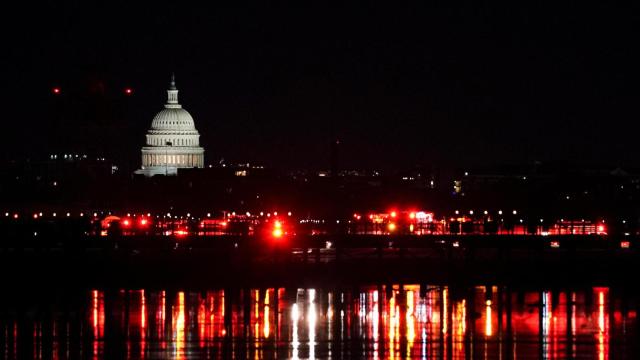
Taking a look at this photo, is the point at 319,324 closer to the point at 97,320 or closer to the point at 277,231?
the point at 97,320

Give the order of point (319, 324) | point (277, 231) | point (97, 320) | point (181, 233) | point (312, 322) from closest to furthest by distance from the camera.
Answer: point (319, 324) < point (312, 322) < point (97, 320) < point (277, 231) < point (181, 233)

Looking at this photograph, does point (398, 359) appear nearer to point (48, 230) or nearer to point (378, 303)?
point (378, 303)

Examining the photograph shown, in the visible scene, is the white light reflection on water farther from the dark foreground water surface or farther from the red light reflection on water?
the red light reflection on water

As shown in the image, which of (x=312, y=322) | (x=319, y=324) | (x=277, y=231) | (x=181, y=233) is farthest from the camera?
(x=181, y=233)

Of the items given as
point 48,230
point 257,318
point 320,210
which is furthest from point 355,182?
point 257,318

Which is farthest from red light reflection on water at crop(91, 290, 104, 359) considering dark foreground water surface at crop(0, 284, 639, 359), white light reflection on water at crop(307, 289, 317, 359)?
→ white light reflection on water at crop(307, 289, 317, 359)

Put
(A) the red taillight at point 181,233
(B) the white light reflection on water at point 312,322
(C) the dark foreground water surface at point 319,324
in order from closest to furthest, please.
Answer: (C) the dark foreground water surface at point 319,324
(B) the white light reflection on water at point 312,322
(A) the red taillight at point 181,233

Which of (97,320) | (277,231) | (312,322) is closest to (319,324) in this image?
(312,322)

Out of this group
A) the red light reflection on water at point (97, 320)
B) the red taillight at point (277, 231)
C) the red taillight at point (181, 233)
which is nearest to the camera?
the red light reflection on water at point (97, 320)

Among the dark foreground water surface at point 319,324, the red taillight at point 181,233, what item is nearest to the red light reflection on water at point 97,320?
the dark foreground water surface at point 319,324

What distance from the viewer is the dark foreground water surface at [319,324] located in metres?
50.6

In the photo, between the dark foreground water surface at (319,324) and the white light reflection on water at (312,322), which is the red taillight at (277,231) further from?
the white light reflection on water at (312,322)

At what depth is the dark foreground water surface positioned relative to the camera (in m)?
50.6

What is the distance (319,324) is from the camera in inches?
2219
